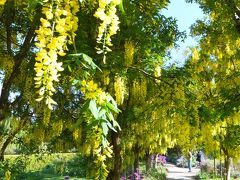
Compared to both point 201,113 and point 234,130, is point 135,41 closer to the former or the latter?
point 201,113

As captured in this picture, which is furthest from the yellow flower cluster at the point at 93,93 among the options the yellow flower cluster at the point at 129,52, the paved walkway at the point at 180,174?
the paved walkway at the point at 180,174

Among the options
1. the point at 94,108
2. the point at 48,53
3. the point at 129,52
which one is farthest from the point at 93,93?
the point at 129,52

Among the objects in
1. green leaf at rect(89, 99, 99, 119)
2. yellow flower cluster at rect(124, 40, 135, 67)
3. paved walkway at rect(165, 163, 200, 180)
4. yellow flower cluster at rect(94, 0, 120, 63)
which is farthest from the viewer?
paved walkway at rect(165, 163, 200, 180)

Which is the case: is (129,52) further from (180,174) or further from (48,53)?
(180,174)

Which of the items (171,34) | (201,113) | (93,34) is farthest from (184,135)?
(93,34)

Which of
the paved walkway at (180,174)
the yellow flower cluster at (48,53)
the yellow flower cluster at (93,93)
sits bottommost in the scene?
the paved walkway at (180,174)

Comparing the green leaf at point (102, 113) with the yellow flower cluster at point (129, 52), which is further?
the yellow flower cluster at point (129, 52)

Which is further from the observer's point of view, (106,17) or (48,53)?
(106,17)

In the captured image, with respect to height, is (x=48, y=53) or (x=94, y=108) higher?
(x=48, y=53)

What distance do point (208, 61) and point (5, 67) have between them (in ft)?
28.9

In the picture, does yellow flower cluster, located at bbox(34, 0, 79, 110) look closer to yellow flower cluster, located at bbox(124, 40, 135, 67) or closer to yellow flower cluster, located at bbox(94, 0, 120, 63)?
yellow flower cluster, located at bbox(94, 0, 120, 63)

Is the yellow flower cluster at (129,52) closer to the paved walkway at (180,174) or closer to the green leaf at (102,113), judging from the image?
the green leaf at (102,113)

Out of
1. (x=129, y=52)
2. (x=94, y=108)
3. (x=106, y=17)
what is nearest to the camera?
(x=94, y=108)

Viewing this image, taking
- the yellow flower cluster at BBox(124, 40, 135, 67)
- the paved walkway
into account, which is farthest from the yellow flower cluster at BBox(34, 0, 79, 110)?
the paved walkway
